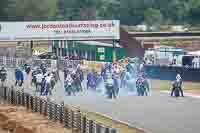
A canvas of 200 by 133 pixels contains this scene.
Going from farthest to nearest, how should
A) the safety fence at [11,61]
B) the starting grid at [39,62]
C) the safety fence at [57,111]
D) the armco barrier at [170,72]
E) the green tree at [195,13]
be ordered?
the green tree at [195,13] → the safety fence at [11,61] → the starting grid at [39,62] → the armco barrier at [170,72] → the safety fence at [57,111]

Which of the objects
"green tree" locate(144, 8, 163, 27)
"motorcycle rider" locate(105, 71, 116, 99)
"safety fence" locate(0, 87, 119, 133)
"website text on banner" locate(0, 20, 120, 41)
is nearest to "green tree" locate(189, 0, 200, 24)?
"green tree" locate(144, 8, 163, 27)

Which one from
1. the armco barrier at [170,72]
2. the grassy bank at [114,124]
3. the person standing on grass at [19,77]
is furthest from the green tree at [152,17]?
the grassy bank at [114,124]

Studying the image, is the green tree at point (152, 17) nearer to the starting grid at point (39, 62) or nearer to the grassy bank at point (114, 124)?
the starting grid at point (39, 62)

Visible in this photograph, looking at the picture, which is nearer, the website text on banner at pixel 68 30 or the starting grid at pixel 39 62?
the starting grid at pixel 39 62

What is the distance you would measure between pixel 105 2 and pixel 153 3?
1157 cm

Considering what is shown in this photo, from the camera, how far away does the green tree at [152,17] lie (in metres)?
108

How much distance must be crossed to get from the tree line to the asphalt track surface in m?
Result: 65.7

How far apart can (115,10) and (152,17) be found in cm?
1032

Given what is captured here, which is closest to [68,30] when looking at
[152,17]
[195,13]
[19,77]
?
[19,77]

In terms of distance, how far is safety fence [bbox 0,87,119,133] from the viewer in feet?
63.6

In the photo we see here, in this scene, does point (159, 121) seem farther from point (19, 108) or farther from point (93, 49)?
point (93, 49)

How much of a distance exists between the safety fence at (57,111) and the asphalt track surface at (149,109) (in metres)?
2.45

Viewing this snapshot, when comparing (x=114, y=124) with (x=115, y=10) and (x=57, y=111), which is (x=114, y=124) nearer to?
(x=57, y=111)

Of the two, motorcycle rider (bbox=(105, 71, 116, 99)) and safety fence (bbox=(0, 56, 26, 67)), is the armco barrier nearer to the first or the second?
motorcycle rider (bbox=(105, 71, 116, 99))
